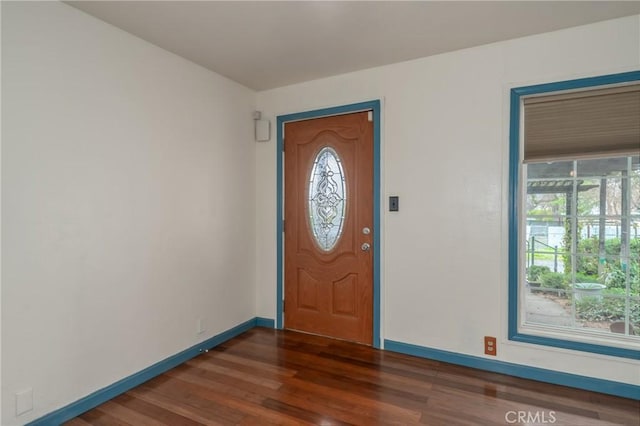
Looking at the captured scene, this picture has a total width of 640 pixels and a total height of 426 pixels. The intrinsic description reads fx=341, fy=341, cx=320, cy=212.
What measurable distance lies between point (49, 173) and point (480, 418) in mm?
2954

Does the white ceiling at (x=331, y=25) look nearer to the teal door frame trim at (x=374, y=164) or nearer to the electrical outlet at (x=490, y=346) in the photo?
the teal door frame trim at (x=374, y=164)

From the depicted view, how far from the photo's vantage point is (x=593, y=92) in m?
2.41

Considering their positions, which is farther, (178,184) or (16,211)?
(178,184)

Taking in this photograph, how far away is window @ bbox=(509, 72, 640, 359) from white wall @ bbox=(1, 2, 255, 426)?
8.44 feet

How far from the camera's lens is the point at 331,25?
7.69 feet

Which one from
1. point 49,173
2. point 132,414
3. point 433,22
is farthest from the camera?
point 433,22

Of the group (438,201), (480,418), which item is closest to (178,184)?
(438,201)

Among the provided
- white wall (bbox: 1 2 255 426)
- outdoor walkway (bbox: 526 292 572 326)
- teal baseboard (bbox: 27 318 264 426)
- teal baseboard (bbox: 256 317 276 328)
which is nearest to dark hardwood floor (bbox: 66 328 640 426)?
teal baseboard (bbox: 27 318 264 426)

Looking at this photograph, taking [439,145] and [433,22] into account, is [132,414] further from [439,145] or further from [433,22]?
[433,22]

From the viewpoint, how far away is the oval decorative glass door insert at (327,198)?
330cm

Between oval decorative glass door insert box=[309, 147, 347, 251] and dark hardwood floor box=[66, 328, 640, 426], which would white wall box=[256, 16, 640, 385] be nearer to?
dark hardwood floor box=[66, 328, 640, 426]

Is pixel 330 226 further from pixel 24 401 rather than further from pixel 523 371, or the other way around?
pixel 24 401

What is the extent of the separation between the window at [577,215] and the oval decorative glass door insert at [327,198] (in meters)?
1.45

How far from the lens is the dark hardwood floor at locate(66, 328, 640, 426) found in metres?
2.08
